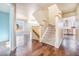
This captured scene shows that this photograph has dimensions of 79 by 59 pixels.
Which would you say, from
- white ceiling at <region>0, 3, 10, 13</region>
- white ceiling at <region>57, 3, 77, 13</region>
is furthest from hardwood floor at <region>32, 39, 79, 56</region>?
white ceiling at <region>0, 3, 10, 13</region>

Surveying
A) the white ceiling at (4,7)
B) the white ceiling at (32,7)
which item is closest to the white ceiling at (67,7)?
the white ceiling at (32,7)

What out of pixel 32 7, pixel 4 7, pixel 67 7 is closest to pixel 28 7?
pixel 32 7

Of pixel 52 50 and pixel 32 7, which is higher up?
pixel 32 7

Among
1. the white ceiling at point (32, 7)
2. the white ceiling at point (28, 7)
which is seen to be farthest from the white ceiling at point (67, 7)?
the white ceiling at point (28, 7)

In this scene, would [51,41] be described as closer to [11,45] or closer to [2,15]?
[11,45]

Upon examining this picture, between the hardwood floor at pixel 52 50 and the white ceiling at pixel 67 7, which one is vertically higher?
the white ceiling at pixel 67 7

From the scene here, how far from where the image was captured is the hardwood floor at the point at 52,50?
6.66 feet

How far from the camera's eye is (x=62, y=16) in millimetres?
2012

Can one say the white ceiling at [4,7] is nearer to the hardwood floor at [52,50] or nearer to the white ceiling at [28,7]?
the white ceiling at [28,7]

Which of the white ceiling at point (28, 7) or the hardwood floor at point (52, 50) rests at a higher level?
the white ceiling at point (28, 7)

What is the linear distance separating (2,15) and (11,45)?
500 mm

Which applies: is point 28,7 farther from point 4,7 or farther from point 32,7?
point 4,7

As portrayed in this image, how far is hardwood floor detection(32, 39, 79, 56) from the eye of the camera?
79.9 inches

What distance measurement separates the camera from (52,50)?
204cm
